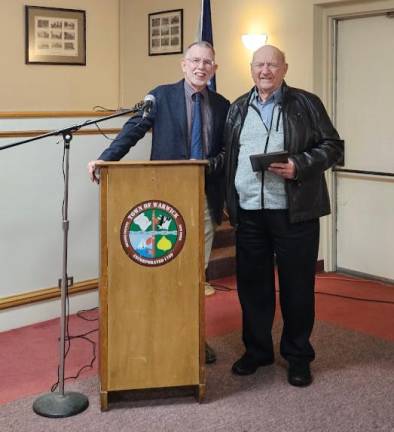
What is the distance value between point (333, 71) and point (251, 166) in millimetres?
2254

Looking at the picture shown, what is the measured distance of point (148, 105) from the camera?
2.82m

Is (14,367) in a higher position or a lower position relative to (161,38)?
lower

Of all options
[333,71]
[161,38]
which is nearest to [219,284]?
[333,71]

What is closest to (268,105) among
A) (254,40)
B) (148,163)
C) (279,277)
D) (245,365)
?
(148,163)

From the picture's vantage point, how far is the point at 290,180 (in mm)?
2822

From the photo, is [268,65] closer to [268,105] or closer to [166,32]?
[268,105]

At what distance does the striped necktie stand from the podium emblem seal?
0.41m

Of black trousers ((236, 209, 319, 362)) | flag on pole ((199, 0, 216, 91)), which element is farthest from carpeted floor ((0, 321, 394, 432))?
flag on pole ((199, 0, 216, 91))

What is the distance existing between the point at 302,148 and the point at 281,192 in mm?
204

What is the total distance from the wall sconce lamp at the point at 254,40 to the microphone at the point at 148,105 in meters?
2.32

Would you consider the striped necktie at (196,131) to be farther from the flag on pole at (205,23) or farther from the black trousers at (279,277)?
the flag on pole at (205,23)

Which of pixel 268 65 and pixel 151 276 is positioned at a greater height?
pixel 268 65

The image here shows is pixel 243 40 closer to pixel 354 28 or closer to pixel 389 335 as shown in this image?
pixel 354 28

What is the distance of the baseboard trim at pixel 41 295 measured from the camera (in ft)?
12.4
